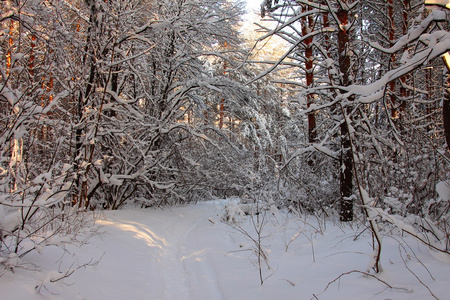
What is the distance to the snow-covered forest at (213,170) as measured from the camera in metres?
2.62

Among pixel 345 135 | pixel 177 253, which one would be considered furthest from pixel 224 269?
pixel 345 135

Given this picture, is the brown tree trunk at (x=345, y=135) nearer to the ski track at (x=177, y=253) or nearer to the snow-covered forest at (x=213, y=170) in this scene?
the snow-covered forest at (x=213, y=170)

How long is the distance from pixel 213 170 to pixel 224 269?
7810 millimetres

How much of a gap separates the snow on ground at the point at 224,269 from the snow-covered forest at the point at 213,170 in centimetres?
2

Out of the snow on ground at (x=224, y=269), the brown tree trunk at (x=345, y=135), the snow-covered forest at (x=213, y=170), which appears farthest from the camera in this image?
the brown tree trunk at (x=345, y=135)

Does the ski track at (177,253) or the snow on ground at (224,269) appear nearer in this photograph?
the snow on ground at (224,269)

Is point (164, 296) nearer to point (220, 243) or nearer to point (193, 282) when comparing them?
point (193, 282)

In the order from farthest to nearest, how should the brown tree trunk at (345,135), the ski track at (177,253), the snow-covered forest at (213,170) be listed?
the brown tree trunk at (345,135) < the ski track at (177,253) < the snow-covered forest at (213,170)

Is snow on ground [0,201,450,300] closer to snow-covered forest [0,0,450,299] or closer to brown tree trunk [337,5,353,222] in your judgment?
snow-covered forest [0,0,450,299]

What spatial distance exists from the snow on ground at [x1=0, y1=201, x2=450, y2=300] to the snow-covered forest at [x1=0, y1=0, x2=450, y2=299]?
2 centimetres

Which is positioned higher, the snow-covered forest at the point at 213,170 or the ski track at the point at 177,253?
the snow-covered forest at the point at 213,170

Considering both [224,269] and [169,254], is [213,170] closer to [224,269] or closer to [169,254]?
[169,254]

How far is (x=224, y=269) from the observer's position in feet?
14.1

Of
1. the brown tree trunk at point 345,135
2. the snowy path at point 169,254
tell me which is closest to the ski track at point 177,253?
the snowy path at point 169,254
